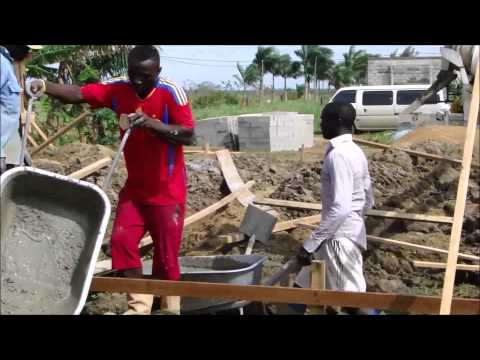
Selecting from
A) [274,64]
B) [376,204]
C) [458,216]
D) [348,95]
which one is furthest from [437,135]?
[274,64]

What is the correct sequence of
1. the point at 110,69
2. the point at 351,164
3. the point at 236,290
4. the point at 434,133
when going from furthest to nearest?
the point at 110,69 < the point at 434,133 < the point at 351,164 < the point at 236,290

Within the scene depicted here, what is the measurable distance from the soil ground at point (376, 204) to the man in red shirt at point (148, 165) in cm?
116

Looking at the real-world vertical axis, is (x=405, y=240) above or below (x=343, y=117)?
below

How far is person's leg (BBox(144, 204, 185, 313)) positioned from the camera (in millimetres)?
4188

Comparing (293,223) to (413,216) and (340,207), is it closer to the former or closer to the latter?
(413,216)

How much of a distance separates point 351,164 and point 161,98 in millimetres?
1199

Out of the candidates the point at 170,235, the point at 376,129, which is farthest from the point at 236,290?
the point at 376,129

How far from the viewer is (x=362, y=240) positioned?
410 cm

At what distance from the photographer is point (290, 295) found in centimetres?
355

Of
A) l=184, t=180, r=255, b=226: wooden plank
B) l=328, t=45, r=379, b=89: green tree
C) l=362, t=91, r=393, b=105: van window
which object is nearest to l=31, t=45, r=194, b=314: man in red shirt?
l=184, t=180, r=255, b=226: wooden plank

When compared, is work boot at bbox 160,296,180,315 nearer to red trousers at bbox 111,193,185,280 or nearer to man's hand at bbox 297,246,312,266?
red trousers at bbox 111,193,185,280

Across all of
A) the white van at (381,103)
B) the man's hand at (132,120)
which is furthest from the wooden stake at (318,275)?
the white van at (381,103)

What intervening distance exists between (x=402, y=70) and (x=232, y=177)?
63.2 ft

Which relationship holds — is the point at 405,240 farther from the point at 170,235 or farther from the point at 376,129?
the point at 376,129
